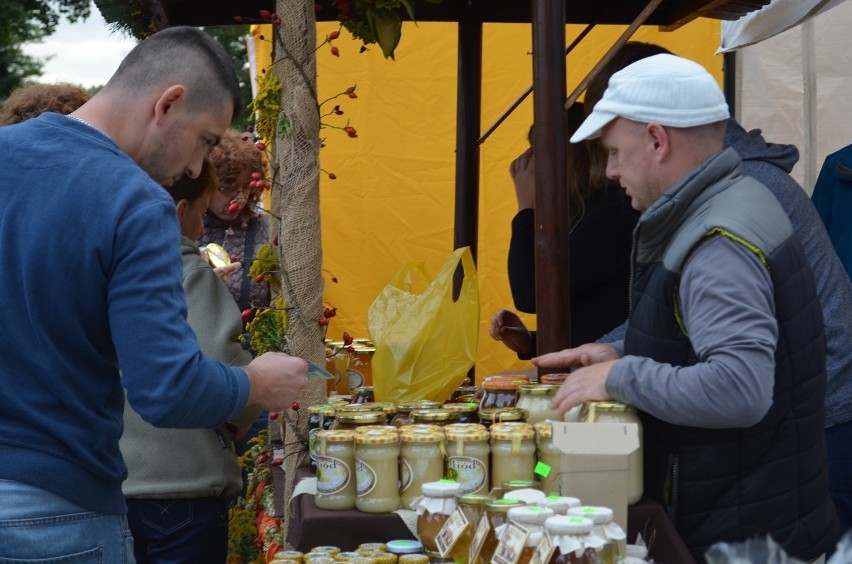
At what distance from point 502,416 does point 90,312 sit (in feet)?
3.21

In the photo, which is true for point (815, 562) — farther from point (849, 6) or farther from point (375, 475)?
point (849, 6)

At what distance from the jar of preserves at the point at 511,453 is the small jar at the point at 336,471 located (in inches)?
12.2

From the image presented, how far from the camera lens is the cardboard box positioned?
1960mm

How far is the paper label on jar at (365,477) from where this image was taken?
2.23 metres

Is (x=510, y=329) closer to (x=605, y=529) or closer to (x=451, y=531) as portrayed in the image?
(x=451, y=531)

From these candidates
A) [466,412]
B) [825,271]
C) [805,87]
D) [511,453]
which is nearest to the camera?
[511,453]

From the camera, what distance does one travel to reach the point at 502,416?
2420 mm

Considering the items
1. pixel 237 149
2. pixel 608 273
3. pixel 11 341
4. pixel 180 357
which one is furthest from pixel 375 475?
pixel 237 149

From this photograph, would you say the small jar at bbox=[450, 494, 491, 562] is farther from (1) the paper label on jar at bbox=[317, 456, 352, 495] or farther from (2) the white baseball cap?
(2) the white baseball cap

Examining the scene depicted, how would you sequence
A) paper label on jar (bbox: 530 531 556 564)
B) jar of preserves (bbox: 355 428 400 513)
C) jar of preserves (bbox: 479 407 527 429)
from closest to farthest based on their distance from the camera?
1. paper label on jar (bbox: 530 531 556 564)
2. jar of preserves (bbox: 355 428 400 513)
3. jar of preserves (bbox: 479 407 527 429)

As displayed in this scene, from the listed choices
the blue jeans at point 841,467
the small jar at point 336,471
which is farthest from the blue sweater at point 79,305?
the blue jeans at point 841,467

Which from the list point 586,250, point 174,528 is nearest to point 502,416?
point 586,250

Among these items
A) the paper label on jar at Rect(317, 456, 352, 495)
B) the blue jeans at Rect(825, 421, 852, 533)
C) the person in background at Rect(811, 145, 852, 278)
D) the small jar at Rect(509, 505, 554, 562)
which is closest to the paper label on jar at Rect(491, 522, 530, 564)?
the small jar at Rect(509, 505, 554, 562)

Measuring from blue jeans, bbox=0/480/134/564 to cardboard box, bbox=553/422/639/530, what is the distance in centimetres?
89
